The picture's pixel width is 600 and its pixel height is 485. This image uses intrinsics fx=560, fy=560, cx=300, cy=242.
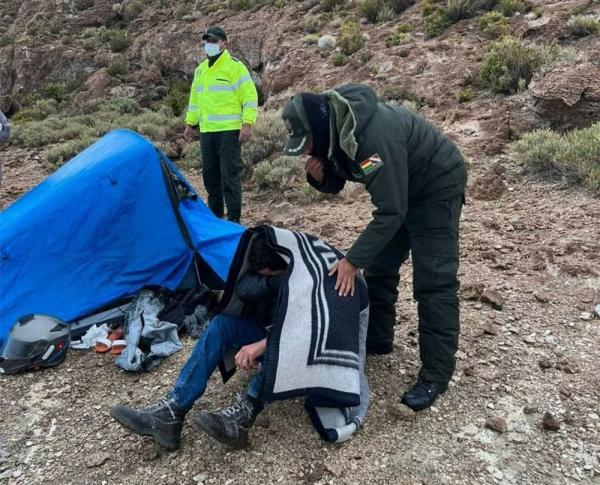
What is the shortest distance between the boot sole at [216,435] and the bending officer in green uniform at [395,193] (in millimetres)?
827

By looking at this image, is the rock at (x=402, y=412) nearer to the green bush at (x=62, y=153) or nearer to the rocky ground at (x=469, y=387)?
the rocky ground at (x=469, y=387)

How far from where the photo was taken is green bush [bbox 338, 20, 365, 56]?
11.0 meters

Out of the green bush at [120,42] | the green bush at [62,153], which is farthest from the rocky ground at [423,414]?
the green bush at [120,42]

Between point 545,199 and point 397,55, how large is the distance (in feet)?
18.6

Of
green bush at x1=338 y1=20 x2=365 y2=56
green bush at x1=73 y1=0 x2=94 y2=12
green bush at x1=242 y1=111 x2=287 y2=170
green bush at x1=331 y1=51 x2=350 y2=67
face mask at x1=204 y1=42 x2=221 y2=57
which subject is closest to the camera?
face mask at x1=204 y1=42 x2=221 y2=57

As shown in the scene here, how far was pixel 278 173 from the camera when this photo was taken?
6.79 meters

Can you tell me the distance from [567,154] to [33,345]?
190 inches

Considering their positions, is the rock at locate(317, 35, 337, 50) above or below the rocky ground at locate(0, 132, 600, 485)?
above

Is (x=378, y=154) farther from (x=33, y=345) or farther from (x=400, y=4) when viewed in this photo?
(x=400, y=4)

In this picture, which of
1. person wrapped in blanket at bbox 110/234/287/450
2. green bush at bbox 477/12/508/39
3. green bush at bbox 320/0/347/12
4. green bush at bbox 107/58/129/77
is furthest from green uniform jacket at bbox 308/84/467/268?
green bush at bbox 107/58/129/77

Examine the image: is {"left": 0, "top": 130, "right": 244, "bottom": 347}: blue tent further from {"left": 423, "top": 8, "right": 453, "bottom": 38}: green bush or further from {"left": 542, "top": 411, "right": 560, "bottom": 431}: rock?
{"left": 423, "top": 8, "right": 453, "bottom": 38}: green bush

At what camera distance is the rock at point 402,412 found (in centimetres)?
276

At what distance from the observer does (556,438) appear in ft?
8.46

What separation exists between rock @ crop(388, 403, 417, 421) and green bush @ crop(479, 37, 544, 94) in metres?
5.80
